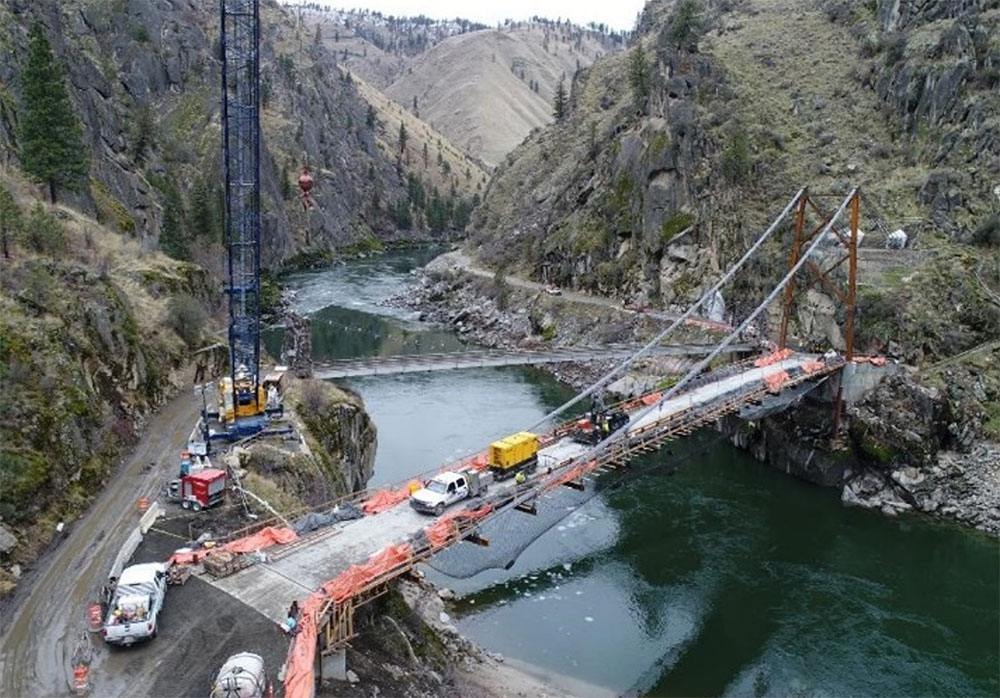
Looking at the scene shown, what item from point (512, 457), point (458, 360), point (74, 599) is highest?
point (512, 457)

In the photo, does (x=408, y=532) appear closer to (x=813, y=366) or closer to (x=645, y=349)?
(x=645, y=349)

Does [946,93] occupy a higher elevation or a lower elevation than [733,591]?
higher

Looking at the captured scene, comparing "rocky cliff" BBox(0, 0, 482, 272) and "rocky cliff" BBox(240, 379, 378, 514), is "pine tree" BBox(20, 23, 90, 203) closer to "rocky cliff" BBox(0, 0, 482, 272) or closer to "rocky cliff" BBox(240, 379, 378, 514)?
"rocky cliff" BBox(0, 0, 482, 272)

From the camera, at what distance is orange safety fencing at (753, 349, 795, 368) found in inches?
1661

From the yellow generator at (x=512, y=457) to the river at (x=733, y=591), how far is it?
16.4 ft

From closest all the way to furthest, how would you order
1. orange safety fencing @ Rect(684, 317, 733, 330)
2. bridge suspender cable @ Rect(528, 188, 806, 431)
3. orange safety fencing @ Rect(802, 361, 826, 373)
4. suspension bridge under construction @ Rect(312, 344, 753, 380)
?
bridge suspender cable @ Rect(528, 188, 806, 431) < suspension bridge under construction @ Rect(312, 344, 753, 380) < orange safety fencing @ Rect(802, 361, 826, 373) < orange safety fencing @ Rect(684, 317, 733, 330)

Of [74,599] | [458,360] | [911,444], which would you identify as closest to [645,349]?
[458,360]

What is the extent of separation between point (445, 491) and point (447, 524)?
5.90ft

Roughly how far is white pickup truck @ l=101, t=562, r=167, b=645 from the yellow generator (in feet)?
35.7

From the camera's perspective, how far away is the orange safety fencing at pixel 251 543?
1950 cm

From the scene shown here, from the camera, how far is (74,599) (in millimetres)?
18594

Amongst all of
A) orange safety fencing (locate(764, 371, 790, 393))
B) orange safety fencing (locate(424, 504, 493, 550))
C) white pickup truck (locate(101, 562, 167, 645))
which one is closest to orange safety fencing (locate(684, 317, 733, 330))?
orange safety fencing (locate(764, 371, 790, 393))

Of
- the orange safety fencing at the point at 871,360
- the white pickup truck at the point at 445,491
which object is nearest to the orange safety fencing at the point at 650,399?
the white pickup truck at the point at 445,491

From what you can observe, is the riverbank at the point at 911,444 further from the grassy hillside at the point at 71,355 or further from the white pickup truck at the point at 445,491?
the grassy hillside at the point at 71,355
